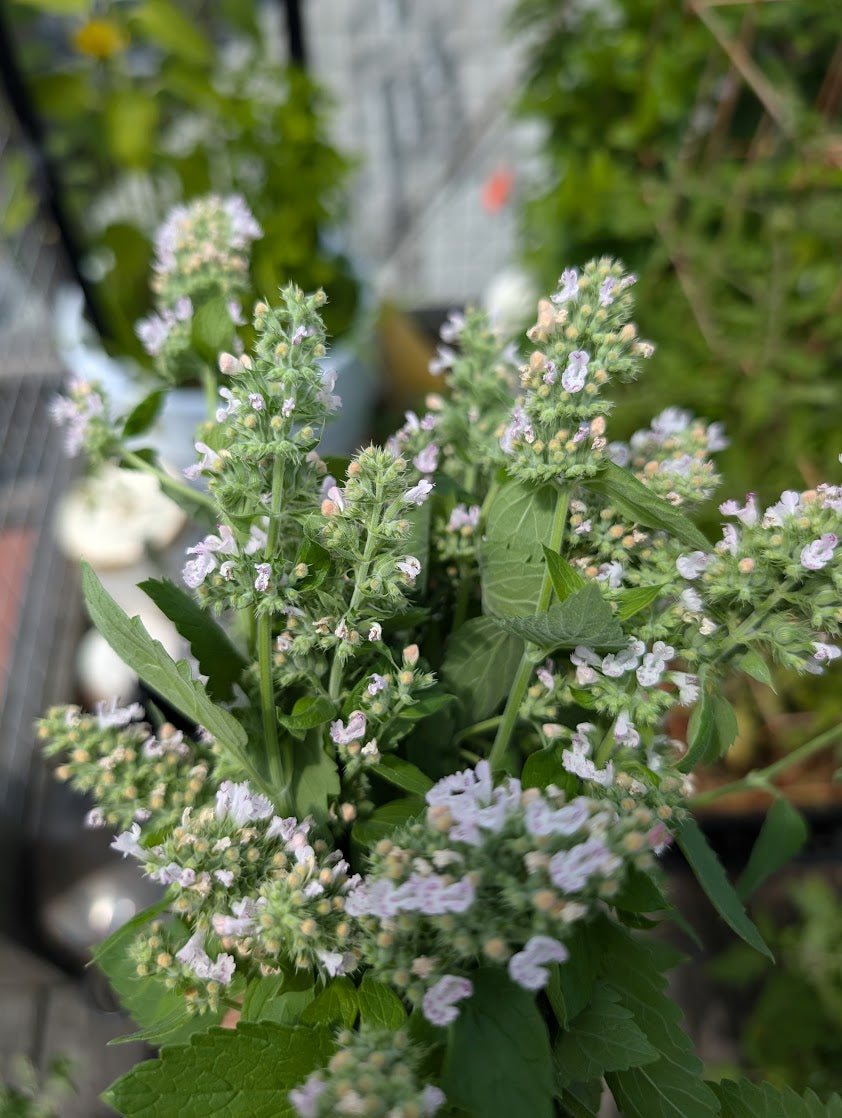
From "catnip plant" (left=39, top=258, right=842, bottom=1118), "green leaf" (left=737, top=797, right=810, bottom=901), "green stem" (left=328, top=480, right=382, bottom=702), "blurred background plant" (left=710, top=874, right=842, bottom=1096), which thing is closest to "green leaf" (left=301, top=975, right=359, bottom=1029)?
"catnip plant" (left=39, top=258, right=842, bottom=1118)

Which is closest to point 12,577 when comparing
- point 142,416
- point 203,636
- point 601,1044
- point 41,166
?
point 41,166

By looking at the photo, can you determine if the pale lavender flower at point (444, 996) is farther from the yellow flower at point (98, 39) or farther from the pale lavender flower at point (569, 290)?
Answer: the yellow flower at point (98, 39)

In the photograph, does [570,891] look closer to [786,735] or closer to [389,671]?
[389,671]

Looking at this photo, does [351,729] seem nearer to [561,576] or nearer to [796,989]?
[561,576]

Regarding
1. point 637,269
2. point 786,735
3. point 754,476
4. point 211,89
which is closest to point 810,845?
point 786,735

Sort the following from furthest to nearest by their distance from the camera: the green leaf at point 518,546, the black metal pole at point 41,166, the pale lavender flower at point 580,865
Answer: the black metal pole at point 41,166, the green leaf at point 518,546, the pale lavender flower at point 580,865

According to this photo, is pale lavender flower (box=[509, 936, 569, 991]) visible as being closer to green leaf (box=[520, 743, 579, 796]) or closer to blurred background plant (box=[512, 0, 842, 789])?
green leaf (box=[520, 743, 579, 796])

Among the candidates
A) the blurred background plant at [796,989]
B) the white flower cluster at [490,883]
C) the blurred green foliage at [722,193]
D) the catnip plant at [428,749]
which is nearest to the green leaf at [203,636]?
the catnip plant at [428,749]
